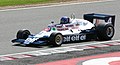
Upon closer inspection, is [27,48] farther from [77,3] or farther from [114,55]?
[77,3]

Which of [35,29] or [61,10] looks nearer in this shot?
[35,29]

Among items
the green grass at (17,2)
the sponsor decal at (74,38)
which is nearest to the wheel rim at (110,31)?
the sponsor decal at (74,38)

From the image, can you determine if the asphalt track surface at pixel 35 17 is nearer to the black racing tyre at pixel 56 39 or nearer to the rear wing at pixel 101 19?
the black racing tyre at pixel 56 39

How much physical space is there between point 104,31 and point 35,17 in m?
7.07

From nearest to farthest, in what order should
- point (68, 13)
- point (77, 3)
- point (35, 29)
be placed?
point (35, 29) → point (68, 13) → point (77, 3)

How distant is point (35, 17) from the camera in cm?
2314

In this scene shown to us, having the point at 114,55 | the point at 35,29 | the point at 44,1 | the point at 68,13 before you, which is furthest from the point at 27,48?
the point at 44,1

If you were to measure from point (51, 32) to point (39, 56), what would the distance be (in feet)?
6.06

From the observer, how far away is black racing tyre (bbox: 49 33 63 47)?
15.2 metres

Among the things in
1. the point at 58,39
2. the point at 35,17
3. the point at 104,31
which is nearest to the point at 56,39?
the point at 58,39

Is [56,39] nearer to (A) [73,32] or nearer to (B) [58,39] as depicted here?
(B) [58,39]

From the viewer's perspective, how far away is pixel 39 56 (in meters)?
14.0

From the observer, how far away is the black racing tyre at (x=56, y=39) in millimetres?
15211

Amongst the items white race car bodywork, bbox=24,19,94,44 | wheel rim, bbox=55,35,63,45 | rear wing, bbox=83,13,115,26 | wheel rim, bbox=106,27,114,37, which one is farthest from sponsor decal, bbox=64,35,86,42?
rear wing, bbox=83,13,115,26
